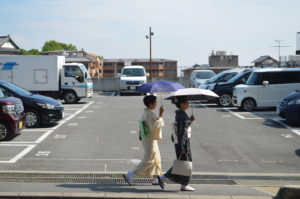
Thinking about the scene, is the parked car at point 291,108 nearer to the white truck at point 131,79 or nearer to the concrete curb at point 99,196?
the concrete curb at point 99,196

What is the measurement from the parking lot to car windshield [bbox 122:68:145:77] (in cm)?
1310

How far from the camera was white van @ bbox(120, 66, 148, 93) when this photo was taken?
99.4ft

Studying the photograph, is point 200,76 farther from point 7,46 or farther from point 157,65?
point 157,65

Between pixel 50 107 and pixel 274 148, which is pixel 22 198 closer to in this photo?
pixel 274 148

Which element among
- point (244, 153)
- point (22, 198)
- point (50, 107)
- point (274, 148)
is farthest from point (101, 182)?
point (50, 107)

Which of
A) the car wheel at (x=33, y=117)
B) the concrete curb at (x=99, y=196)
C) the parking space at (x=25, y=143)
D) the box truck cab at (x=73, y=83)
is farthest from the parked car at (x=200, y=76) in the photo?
the concrete curb at (x=99, y=196)

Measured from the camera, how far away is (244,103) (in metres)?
19.6

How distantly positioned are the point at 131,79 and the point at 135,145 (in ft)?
60.5

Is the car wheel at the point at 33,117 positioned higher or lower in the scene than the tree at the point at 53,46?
lower

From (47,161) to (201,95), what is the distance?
435 centimetres

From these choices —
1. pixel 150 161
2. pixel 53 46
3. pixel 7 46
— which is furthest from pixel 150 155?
pixel 53 46

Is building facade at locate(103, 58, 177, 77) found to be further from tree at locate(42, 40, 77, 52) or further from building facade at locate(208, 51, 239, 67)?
tree at locate(42, 40, 77, 52)

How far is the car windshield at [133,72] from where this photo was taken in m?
31.2

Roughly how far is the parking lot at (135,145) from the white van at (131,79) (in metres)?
12.1
